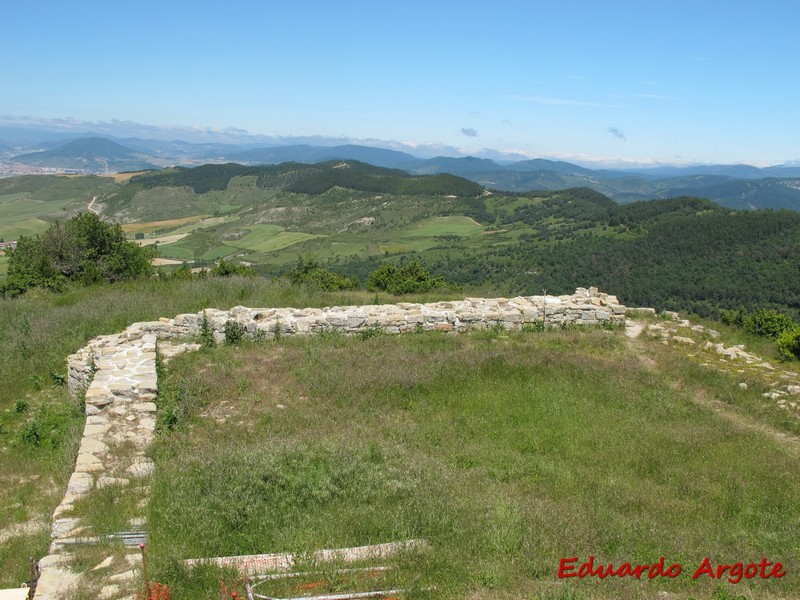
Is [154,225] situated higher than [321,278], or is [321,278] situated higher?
[321,278]

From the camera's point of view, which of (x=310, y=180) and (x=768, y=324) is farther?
(x=310, y=180)

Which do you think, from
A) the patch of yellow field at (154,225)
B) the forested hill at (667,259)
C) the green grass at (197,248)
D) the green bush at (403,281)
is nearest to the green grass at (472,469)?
the green bush at (403,281)

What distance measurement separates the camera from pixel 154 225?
12938cm

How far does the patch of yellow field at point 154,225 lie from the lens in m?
121

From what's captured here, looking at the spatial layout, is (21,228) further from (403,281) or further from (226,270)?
(403,281)

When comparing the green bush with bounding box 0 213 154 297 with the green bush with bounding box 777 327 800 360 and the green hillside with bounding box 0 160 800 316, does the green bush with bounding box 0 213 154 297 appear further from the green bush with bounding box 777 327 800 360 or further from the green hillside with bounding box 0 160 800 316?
the green bush with bounding box 777 327 800 360

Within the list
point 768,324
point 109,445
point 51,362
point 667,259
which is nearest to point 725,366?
point 768,324

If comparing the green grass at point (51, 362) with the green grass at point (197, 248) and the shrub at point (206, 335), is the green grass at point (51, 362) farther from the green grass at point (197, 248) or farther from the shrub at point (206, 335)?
the green grass at point (197, 248)

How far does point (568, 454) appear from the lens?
7.81 metres

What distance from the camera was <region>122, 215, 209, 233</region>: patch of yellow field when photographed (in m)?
121

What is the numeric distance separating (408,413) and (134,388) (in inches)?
187

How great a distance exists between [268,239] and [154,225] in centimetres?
3803

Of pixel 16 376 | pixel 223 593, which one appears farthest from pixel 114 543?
pixel 16 376

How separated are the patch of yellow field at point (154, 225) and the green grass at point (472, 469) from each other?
122m
